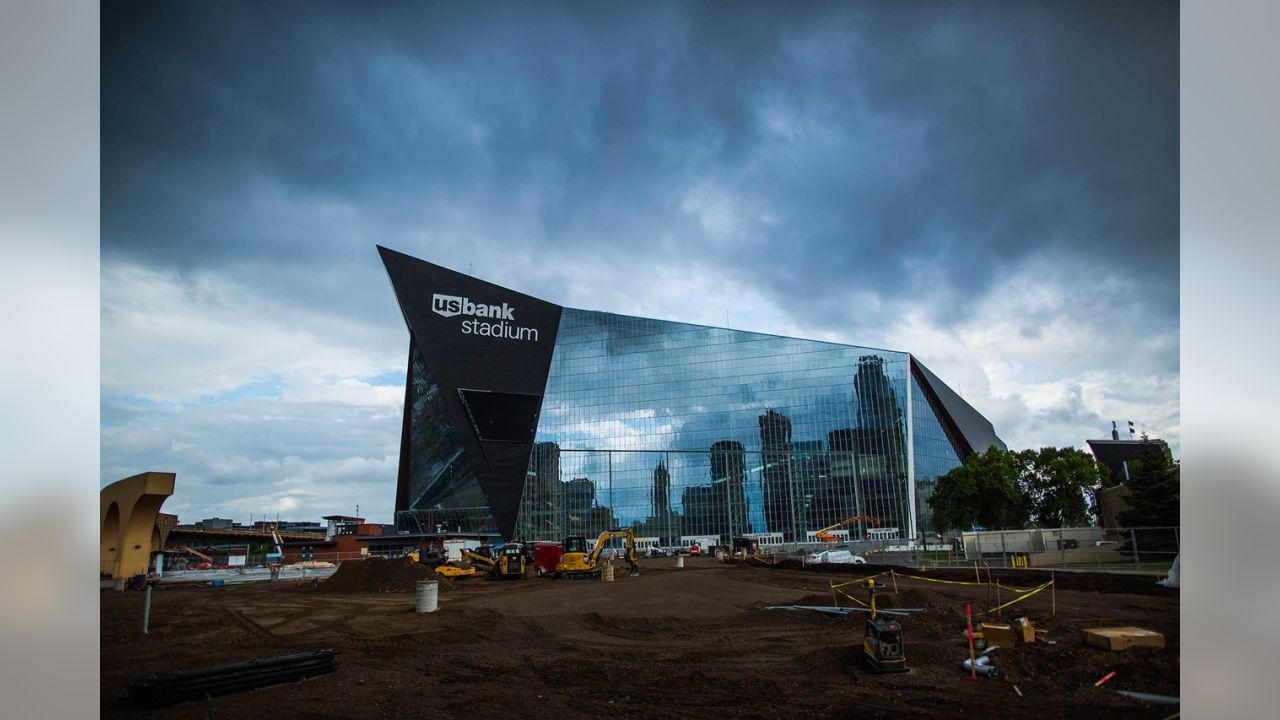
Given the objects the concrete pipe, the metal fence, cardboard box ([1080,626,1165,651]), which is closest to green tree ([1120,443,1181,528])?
the metal fence

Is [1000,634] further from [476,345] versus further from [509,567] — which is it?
[476,345]

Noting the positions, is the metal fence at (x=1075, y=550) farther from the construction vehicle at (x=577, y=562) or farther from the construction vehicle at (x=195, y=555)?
the construction vehicle at (x=195, y=555)

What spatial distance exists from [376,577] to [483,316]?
166ft

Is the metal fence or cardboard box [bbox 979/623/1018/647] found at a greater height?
cardboard box [bbox 979/623/1018/647]

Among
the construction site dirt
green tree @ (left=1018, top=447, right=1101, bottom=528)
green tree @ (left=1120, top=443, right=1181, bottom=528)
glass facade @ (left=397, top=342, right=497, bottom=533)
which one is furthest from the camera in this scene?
glass facade @ (left=397, top=342, right=497, bottom=533)

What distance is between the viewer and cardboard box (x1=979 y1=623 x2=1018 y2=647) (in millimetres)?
12867

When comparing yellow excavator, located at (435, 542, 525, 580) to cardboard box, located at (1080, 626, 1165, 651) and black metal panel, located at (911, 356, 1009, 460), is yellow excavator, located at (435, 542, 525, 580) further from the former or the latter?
black metal panel, located at (911, 356, 1009, 460)

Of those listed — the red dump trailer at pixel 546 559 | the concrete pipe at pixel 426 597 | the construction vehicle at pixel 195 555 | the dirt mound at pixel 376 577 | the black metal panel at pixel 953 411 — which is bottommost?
the construction vehicle at pixel 195 555

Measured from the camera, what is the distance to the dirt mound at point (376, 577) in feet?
109

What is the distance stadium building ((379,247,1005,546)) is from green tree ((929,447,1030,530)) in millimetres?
29824

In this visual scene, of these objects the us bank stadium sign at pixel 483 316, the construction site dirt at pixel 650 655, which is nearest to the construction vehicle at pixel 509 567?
the construction site dirt at pixel 650 655

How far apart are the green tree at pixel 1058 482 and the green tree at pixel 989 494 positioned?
2.39 ft
